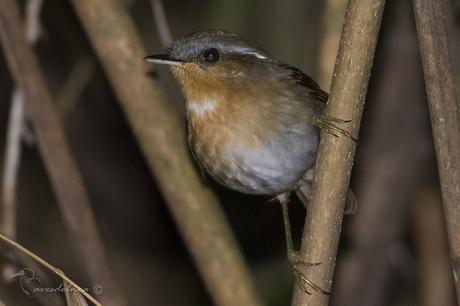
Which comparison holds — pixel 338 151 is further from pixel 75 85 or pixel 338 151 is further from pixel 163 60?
pixel 75 85

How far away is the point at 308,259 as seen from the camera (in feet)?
8.35

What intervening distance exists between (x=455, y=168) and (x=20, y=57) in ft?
6.67

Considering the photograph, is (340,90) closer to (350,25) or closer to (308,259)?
(350,25)

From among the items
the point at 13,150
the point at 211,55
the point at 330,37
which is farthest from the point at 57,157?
the point at 330,37

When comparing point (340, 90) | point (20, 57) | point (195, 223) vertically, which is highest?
point (20, 57)

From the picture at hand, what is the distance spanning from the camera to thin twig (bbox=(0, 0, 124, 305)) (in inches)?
142

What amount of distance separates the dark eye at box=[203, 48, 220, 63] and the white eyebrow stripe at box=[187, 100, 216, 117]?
17 centimetres

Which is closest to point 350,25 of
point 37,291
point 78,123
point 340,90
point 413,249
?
point 340,90

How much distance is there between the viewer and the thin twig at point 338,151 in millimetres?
2398

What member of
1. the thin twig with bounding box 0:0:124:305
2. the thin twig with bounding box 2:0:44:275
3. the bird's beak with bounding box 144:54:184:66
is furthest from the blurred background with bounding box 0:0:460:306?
the bird's beak with bounding box 144:54:184:66

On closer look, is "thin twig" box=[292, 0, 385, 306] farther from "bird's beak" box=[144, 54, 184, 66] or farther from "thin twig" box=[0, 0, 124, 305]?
"thin twig" box=[0, 0, 124, 305]

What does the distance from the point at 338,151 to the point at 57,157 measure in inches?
61.7

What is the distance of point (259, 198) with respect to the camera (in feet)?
19.0

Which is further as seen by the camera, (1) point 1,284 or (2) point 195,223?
(1) point 1,284
